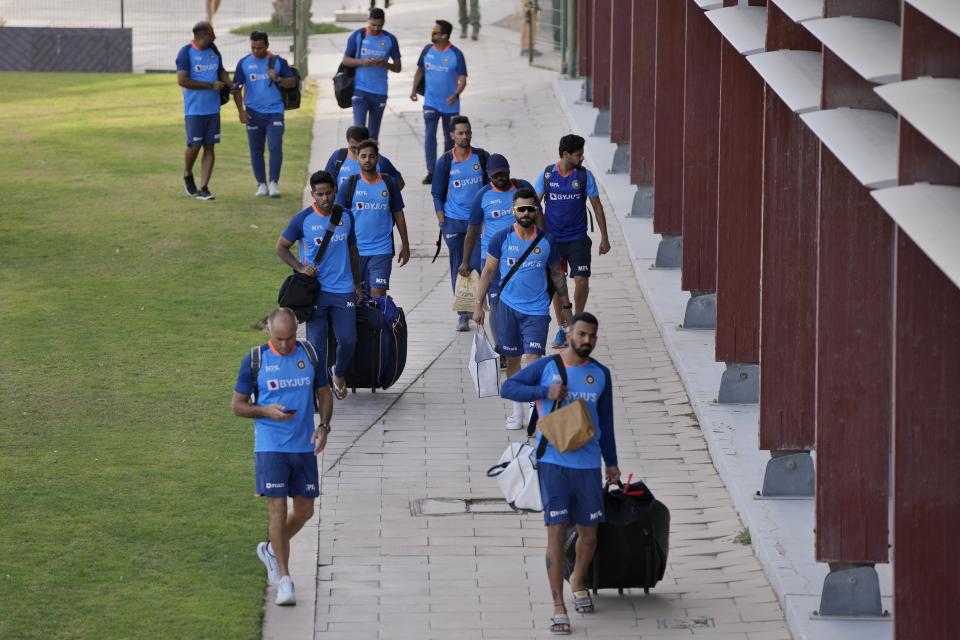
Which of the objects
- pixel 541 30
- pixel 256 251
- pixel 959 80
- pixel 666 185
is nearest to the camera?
pixel 959 80

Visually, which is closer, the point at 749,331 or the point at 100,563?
the point at 100,563

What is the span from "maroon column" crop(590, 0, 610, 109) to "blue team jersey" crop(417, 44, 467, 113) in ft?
16.2

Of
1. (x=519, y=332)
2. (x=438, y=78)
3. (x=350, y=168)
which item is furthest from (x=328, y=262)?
(x=438, y=78)

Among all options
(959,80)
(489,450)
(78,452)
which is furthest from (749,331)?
(959,80)

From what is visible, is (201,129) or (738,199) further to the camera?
(201,129)

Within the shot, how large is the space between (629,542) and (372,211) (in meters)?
5.64

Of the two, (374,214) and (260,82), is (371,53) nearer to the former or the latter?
(260,82)

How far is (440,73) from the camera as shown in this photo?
71.7ft

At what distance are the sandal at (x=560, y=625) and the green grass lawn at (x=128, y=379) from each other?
5.53 ft

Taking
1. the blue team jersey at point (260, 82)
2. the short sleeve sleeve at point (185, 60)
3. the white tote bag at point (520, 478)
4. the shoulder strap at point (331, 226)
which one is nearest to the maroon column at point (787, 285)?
the white tote bag at point (520, 478)

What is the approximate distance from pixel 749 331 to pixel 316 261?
350 cm

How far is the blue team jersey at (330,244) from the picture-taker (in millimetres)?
13102

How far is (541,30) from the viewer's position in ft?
112

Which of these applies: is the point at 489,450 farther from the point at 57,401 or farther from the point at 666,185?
the point at 666,185
